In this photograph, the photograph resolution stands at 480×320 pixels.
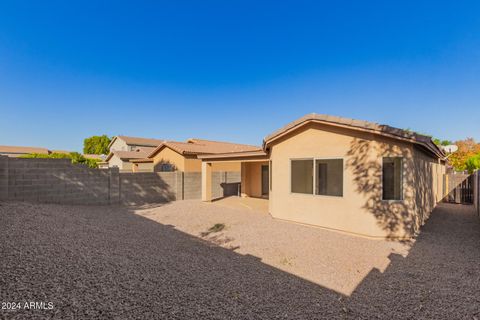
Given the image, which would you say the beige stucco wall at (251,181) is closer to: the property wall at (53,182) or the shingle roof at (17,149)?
the property wall at (53,182)

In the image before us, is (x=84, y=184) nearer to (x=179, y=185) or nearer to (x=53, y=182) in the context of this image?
(x=53, y=182)

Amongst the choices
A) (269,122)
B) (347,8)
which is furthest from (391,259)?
(269,122)

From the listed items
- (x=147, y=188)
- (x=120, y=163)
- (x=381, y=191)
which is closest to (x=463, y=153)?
(x=381, y=191)

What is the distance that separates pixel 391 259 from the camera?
18.9 ft

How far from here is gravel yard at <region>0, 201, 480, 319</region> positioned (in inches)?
132

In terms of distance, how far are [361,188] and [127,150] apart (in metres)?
44.0

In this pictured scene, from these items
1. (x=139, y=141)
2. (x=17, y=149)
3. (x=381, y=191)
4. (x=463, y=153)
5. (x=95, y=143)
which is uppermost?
(x=95, y=143)

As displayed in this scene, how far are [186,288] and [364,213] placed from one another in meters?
6.21

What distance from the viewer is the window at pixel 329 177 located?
26.7 ft

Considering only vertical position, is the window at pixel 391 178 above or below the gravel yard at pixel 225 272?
above

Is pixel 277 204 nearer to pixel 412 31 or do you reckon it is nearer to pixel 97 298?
pixel 97 298

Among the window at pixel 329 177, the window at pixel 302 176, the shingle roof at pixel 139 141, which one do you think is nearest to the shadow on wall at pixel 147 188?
the window at pixel 302 176

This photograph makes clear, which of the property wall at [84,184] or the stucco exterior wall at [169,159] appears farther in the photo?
the stucco exterior wall at [169,159]

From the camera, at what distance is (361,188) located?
24.8 feet
